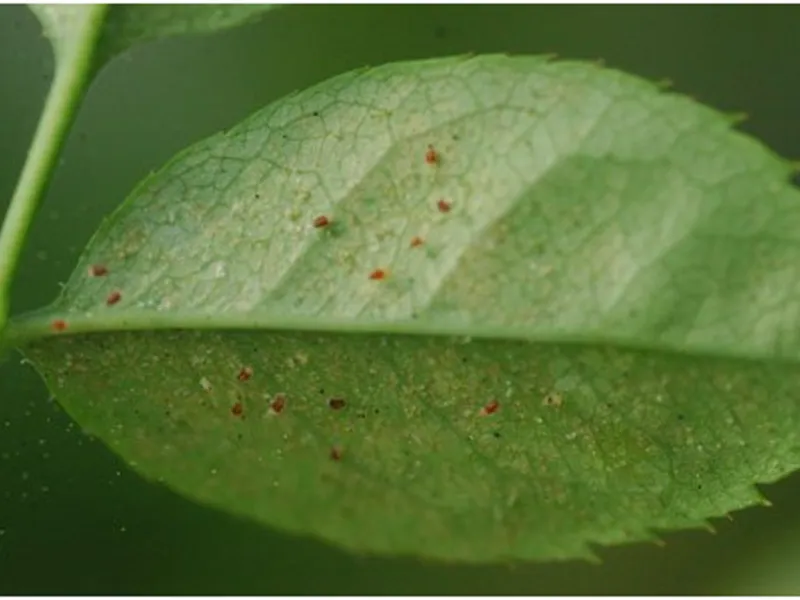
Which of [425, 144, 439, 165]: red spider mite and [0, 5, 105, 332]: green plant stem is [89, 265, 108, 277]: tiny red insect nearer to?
[0, 5, 105, 332]: green plant stem

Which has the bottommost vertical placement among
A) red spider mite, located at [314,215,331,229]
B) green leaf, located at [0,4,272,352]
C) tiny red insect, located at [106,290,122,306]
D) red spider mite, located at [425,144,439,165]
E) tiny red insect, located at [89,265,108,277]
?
tiny red insect, located at [106,290,122,306]


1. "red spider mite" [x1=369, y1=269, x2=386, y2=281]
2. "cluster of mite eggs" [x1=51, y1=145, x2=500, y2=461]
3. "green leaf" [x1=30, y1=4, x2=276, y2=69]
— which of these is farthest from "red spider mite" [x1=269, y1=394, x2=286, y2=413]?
"green leaf" [x1=30, y1=4, x2=276, y2=69]

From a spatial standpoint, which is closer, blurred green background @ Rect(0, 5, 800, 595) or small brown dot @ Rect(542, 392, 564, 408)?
small brown dot @ Rect(542, 392, 564, 408)

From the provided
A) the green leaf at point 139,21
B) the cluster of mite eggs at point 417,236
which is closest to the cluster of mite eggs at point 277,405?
the cluster of mite eggs at point 417,236

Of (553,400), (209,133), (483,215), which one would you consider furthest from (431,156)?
(209,133)

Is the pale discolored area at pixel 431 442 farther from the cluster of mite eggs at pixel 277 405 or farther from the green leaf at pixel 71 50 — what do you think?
the green leaf at pixel 71 50

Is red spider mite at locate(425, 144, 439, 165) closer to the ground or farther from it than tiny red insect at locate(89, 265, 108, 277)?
farther from it

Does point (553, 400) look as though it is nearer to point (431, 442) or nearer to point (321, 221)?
point (431, 442)
